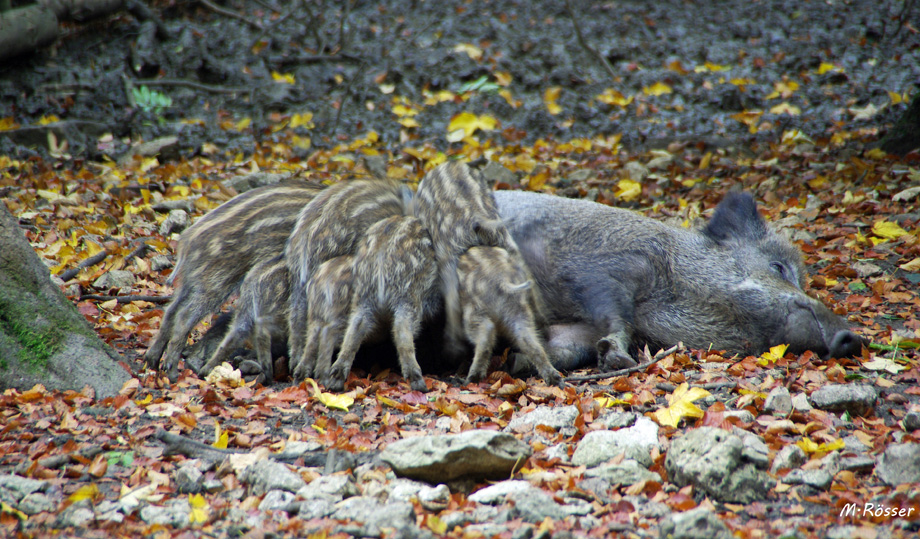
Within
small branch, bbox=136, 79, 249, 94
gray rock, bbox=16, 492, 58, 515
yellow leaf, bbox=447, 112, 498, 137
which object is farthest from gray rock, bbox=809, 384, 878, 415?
small branch, bbox=136, 79, 249, 94

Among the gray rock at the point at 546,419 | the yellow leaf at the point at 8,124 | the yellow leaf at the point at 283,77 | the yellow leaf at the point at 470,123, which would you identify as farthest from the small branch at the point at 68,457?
the yellow leaf at the point at 283,77

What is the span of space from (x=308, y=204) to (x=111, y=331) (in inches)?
49.9

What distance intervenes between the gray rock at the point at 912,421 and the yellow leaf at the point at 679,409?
0.69 metres

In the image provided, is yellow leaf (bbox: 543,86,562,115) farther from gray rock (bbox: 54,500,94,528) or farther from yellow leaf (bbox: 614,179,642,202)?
gray rock (bbox: 54,500,94,528)

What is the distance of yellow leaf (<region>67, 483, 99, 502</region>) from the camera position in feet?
7.50

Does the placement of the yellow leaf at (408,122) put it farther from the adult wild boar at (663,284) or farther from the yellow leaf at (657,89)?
the adult wild boar at (663,284)

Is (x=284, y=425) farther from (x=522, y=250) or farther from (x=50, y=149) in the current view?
(x=50, y=149)

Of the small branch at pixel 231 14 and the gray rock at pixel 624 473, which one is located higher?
the small branch at pixel 231 14

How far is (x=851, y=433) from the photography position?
2.70m

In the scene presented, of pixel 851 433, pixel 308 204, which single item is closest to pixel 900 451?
pixel 851 433

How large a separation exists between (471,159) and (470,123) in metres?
1.24

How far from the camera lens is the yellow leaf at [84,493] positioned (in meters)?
2.29

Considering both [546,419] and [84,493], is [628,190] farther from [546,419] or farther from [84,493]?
[84,493]

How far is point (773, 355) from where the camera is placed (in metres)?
3.67
